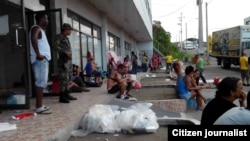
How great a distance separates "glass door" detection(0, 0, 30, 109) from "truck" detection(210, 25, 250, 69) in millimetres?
19538

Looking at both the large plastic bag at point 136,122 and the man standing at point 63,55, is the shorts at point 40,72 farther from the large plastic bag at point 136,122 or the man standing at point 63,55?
the large plastic bag at point 136,122

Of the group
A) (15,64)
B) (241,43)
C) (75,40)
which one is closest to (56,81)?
(15,64)

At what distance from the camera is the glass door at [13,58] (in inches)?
237

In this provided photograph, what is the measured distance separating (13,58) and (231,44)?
898 inches

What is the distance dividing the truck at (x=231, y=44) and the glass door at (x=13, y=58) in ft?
64.1

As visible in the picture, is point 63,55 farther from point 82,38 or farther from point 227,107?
point 82,38

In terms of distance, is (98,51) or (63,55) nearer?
(63,55)

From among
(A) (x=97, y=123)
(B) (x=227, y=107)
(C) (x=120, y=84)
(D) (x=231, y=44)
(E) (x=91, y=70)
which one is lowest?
(A) (x=97, y=123)

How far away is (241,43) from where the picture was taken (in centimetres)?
2434

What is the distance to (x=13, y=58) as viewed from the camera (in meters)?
6.71

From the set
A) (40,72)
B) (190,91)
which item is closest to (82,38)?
(190,91)

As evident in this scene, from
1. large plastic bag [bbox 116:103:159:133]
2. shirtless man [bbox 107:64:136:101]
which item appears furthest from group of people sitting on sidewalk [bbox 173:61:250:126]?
shirtless man [bbox 107:64:136:101]

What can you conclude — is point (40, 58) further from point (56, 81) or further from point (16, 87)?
point (56, 81)

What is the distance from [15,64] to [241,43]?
67.5ft
